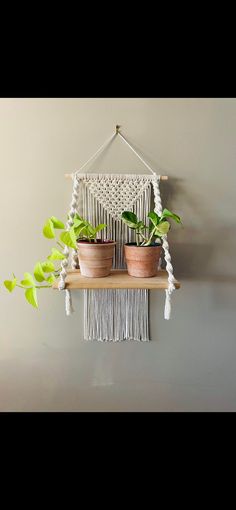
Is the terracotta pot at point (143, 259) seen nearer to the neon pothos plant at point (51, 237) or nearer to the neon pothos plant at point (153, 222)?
the neon pothos plant at point (153, 222)

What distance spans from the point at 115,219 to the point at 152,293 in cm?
32

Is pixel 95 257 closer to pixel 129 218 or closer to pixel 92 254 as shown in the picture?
pixel 92 254

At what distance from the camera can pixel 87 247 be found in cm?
84

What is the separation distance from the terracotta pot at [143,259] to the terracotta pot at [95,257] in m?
0.07

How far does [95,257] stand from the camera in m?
0.84

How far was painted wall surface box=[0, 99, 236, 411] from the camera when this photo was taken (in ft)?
3.25

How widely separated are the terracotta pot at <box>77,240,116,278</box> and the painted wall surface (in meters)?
0.24
